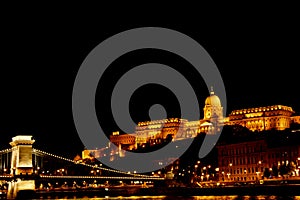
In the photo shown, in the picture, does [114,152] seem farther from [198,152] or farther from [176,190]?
[176,190]

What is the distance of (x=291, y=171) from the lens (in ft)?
235

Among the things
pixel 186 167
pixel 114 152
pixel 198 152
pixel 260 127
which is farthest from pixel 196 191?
pixel 114 152

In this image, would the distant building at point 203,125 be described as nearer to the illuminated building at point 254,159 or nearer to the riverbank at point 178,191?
the illuminated building at point 254,159

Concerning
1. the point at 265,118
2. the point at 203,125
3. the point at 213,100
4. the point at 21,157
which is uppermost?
the point at 213,100

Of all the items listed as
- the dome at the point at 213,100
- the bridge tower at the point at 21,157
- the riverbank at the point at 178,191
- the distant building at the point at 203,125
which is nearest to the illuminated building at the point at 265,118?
the distant building at the point at 203,125

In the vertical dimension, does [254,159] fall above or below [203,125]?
below

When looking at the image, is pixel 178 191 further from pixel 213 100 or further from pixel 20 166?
pixel 213 100

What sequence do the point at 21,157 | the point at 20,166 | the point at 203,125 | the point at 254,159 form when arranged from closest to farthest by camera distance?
the point at 20,166, the point at 21,157, the point at 254,159, the point at 203,125

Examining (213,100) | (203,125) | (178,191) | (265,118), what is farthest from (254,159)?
(213,100)

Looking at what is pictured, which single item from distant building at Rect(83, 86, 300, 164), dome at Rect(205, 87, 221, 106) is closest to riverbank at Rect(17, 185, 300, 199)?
distant building at Rect(83, 86, 300, 164)

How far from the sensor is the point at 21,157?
5347cm

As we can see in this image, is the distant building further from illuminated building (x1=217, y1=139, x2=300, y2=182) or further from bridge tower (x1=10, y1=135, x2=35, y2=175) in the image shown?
bridge tower (x1=10, y1=135, x2=35, y2=175)

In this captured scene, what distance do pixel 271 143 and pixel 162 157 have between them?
98.1ft

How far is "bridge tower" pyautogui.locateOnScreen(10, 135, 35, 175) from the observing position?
52.8m
